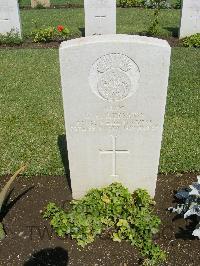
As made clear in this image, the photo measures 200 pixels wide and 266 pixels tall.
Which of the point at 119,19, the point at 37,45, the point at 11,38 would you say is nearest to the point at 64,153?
the point at 37,45

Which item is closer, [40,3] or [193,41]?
[193,41]

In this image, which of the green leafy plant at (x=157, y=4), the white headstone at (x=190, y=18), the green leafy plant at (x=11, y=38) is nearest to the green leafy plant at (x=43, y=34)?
the green leafy plant at (x=11, y=38)

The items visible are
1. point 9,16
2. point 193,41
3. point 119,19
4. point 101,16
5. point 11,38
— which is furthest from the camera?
point 119,19

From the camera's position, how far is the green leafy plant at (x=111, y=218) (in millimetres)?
4043

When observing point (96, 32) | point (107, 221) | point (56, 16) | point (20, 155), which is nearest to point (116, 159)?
point (107, 221)

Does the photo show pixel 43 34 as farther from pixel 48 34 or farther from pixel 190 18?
pixel 190 18

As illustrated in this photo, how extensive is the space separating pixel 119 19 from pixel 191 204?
490 inches

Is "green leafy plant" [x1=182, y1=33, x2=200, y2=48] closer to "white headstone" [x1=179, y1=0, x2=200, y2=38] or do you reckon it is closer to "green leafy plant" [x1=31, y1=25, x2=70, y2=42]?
"white headstone" [x1=179, y1=0, x2=200, y2=38]

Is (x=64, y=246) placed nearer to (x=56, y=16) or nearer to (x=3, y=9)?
(x=3, y=9)

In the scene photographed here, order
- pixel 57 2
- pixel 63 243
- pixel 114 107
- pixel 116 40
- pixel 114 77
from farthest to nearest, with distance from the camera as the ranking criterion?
pixel 57 2 < pixel 63 243 < pixel 114 107 < pixel 114 77 < pixel 116 40

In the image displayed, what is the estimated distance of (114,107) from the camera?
386 centimetres

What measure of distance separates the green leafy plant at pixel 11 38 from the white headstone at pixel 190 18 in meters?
5.41

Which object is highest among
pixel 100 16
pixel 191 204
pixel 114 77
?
pixel 114 77

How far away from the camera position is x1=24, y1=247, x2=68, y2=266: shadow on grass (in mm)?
3857
